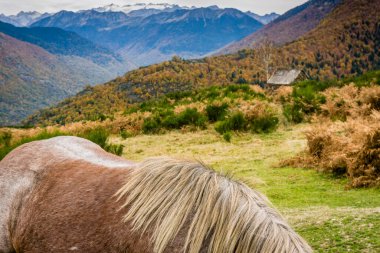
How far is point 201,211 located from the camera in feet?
6.05

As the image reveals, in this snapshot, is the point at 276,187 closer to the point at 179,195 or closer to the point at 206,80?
the point at 179,195

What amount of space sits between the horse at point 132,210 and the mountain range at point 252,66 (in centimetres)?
4600

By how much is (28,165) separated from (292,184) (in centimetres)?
399

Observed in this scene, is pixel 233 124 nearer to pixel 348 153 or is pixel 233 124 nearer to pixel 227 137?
pixel 227 137

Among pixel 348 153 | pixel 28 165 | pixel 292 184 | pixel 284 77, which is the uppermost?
pixel 28 165

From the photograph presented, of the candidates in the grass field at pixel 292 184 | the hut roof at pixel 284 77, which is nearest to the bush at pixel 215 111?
the grass field at pixel 292 184

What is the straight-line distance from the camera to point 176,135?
36.2 ft

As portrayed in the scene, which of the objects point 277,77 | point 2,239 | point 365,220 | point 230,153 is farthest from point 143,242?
point 277,77

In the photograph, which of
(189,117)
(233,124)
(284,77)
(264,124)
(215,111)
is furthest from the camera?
(284,77)

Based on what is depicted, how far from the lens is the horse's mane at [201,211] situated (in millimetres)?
1704

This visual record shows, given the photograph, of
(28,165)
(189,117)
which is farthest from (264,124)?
(28,165)

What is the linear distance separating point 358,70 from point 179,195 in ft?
197

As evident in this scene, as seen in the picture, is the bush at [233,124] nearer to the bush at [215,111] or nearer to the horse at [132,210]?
the bush at [215,111]

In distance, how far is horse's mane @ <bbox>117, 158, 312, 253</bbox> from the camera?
1.70 meters
